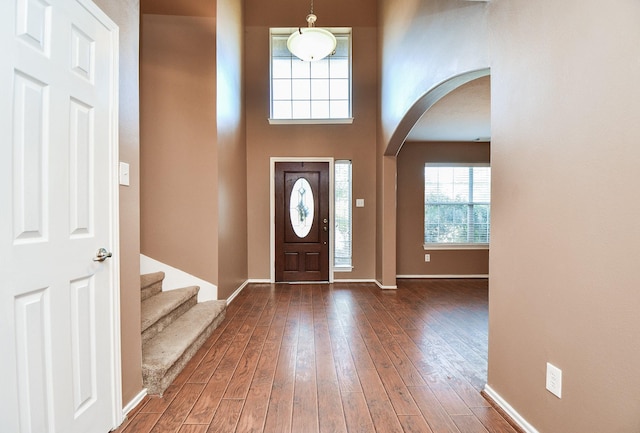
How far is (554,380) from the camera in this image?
1.39 meters

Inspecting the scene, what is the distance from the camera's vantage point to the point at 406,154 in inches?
215

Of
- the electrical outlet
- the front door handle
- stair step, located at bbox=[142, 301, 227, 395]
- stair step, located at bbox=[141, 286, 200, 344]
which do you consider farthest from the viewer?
stair step, located at bbox=[141, 286, 200, 344]

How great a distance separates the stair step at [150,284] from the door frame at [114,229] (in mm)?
1205

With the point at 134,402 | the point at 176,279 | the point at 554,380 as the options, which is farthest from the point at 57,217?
the point at 554,380

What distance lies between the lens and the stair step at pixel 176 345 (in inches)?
74.7

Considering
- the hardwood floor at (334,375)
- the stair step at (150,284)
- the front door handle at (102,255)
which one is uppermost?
the front door handle at (102,255)

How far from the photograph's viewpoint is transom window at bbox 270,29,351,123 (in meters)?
5.16

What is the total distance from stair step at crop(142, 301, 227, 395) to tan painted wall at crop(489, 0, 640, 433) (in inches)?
82.3

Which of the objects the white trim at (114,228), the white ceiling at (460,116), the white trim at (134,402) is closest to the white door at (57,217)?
the white trim at (114,228)

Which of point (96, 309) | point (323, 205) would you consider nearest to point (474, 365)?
point (96, 309)

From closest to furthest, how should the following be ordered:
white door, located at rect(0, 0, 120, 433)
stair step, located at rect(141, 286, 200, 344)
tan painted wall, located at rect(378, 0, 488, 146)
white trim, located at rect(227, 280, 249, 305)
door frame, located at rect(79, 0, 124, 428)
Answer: white door, located at rect(0, 0, 120, 433) < door frame, located at rect(79, 0, 124, 428) < tan painted wall, located at rect(378, 0, 488, 146) < stair step, located at rect(141, 286, 200, 344) < white trim, located at rect(227, 280, 249, 305)

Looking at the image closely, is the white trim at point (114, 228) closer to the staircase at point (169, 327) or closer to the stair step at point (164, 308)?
the staircase at point (169, 327)

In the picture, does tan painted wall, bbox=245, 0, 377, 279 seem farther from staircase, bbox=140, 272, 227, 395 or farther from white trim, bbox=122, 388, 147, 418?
white trim, bbox=122, 388, 147, 418

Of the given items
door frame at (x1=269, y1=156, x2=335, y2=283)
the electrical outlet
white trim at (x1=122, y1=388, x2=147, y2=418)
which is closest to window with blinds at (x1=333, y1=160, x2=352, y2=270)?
door frame at (x1=269, y1=156, x2=335, y2=283)
